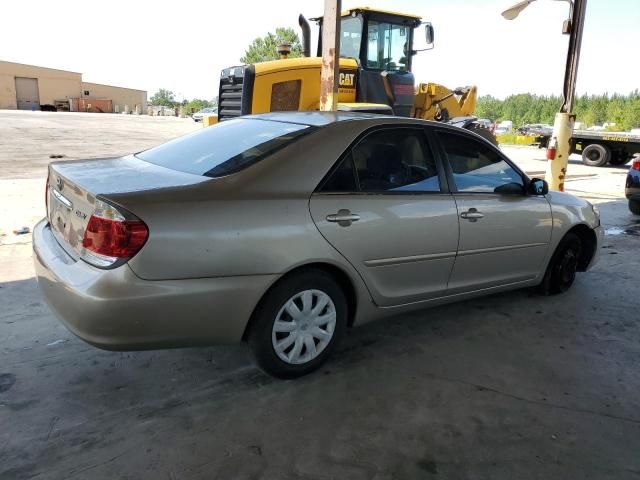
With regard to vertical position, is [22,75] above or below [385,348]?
above

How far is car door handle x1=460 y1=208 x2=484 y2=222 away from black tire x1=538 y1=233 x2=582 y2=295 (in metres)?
1.23

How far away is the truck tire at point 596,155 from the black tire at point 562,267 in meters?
14.8

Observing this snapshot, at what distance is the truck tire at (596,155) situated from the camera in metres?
17.4

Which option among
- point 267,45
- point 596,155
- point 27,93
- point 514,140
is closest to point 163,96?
point 27,93

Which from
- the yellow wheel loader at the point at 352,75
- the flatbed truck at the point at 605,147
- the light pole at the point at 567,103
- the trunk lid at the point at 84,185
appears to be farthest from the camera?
the flatbed truck at the point at 605,147

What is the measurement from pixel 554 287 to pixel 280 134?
297cm

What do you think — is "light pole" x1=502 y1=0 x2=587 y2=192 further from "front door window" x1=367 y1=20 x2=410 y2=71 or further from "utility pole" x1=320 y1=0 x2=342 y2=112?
"utility pole" x1=320 y1=0 x2=342 y2=112

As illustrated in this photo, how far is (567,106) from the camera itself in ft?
28.4

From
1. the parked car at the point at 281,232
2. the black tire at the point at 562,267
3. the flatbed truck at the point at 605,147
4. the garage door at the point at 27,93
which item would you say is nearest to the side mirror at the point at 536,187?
the parked car at the point at 281,232

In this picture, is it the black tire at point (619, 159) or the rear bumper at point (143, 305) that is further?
the black tire at point (619, 159)

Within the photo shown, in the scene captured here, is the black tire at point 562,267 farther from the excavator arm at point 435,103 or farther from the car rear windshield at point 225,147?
the excavator arm at point 435,103

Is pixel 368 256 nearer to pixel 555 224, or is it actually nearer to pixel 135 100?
pixel 555 224

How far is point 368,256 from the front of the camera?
3146 millimetres

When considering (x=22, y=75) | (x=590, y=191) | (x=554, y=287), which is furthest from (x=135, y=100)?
(x=554, y=287)
